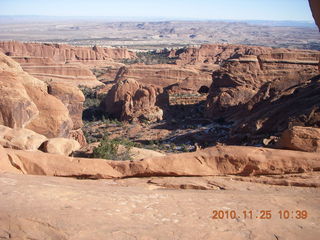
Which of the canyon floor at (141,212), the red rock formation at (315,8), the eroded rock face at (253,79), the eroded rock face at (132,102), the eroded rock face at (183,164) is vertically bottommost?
the eroded rock face at (132,102)

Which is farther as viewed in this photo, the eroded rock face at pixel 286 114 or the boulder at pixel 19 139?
the eroded rock face at pixel 286 114

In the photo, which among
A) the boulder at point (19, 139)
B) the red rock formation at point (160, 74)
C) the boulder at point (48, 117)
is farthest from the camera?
the red rock formation at point (160, 74)

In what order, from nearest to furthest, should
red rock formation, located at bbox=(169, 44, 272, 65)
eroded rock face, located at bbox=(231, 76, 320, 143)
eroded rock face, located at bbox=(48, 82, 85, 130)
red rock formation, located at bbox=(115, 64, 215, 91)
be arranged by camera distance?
eroded rock face, located at bbox=(231, 76, 320, 143) < eroded rock face, located at bbox=(48, 82, 85, 130) < red rock formation, located at bbox=(115, 64, 215, 91) < red rock formation, located at bbox=(169, 44, 272, 65)

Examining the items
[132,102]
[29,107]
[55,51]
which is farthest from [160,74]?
[55,51]

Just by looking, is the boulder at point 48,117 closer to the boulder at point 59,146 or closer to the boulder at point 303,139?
the boulder at point 59,146

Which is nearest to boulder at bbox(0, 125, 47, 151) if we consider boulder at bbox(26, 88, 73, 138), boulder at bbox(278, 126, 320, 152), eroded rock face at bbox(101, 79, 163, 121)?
boulder at bbox(26, 88, 73, 138)

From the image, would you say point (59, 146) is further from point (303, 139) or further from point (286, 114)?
point (286, 114)

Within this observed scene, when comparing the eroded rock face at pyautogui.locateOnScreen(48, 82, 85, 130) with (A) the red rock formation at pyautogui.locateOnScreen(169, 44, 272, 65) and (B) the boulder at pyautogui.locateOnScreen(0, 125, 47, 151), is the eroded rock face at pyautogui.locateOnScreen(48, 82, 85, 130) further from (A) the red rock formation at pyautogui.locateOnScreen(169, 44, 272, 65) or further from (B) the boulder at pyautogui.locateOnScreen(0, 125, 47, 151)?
(A) the red rock formation at pyautogui.locateOnScreen(169, 44, 272, 65)

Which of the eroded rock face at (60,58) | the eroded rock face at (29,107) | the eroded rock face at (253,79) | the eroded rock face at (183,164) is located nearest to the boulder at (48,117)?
the eroded rock face at (29,107)
